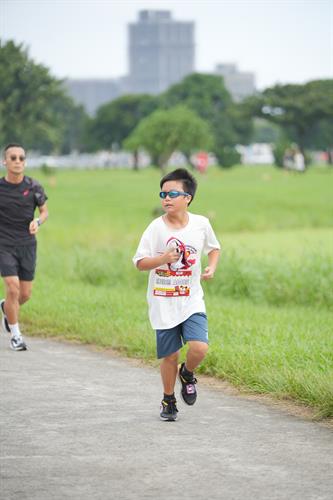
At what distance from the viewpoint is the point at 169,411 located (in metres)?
7.25

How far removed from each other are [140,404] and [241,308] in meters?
5.40

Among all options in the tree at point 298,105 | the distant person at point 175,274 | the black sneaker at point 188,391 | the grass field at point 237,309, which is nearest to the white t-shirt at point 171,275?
the distant person at point 175,274

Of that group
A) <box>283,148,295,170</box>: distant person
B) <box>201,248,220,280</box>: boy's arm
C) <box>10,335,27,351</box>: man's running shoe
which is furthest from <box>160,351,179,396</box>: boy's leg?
<box>283,148,295,170</box>: distant person

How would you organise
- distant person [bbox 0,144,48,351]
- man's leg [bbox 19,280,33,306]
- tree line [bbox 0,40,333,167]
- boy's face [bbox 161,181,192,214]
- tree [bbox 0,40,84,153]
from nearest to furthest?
boy's face [bbox 161,181,192,214], distant person [bbox 0,144,48,351], man's leg [bbox 19,280,33,306], tree line [bbox 0,40,333,167], tree [bbox 0,40,84,153]

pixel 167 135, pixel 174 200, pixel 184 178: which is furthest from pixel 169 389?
pixel 167 135

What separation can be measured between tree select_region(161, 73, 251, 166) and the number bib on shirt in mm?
90352

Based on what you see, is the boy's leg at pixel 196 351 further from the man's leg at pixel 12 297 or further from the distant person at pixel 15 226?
the man's leg at pixel 12 297

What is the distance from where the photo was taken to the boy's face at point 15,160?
10320mm

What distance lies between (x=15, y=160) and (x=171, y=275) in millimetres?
3569

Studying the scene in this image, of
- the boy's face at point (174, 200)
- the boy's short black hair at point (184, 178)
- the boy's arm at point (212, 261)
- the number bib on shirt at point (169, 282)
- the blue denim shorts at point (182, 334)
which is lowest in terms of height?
the blue denim shorts at point (182, 334)

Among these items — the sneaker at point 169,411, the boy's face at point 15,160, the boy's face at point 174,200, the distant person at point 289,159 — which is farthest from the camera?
the distant person at point 289,159

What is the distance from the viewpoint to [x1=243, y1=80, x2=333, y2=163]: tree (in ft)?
303

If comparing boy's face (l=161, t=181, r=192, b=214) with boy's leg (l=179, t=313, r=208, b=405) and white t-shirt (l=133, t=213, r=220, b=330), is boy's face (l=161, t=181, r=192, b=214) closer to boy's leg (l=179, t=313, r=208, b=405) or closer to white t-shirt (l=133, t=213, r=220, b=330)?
white t-shirt (l=133, t=213, r=220, b=330)

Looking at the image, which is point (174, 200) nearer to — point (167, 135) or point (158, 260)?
point (158, 260)
